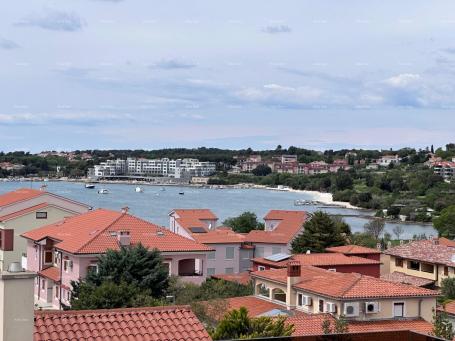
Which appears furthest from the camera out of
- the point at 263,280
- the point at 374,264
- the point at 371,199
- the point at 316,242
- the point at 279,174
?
the point at 279,174

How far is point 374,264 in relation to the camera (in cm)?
3272

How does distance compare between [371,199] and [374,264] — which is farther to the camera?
[371,199]

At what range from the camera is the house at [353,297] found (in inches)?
858

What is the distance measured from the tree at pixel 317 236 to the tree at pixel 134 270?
17.3 meters

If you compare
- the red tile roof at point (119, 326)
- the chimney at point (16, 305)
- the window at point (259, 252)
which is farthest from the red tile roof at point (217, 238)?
the chimney at point (16, 305)

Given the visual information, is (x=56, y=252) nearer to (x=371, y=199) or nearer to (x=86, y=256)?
(x=86, y=256)

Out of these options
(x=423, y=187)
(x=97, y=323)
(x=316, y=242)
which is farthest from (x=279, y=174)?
(x=97, y=323)

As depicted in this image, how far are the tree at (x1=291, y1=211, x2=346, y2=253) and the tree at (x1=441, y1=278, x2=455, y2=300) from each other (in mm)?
10303

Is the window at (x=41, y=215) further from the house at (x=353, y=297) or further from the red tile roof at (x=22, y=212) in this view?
the house at (x=353, y=297)

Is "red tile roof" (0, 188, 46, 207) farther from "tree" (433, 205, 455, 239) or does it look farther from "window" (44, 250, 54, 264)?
"tree" (433, 205, 455, 239)

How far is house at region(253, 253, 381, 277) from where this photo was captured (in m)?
30.5

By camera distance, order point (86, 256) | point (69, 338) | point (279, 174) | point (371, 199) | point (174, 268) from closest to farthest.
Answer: point (69, 338) < point (86, 256) < point (174, 268) < point (371, 199) < point (279, 174)

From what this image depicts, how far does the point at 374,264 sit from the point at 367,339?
2593 cm

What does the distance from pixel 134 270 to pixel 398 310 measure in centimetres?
777
